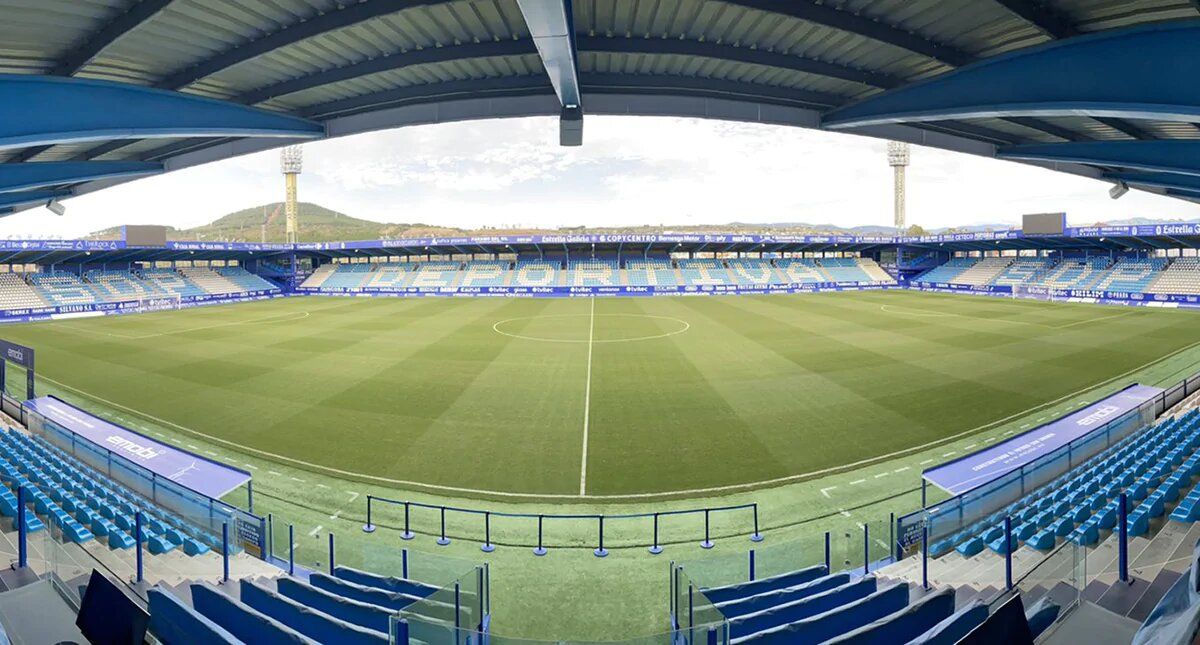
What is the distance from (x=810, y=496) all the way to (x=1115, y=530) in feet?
14.9

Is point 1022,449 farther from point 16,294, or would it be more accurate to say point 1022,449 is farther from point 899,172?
point 899,172

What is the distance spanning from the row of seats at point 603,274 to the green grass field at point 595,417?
3272 centimetres

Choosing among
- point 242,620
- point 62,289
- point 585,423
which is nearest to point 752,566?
point 242,620

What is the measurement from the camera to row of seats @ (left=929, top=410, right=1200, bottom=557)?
7070mm

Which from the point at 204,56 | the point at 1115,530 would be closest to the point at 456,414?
the point at 204,56

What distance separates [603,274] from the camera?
220ft

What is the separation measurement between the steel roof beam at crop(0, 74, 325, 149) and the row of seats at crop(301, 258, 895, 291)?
56.9 metres

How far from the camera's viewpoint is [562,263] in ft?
231

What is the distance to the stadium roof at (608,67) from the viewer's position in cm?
517

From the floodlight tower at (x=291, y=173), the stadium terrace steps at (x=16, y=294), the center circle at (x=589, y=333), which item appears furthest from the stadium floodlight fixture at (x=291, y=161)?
the center circle at (x=589, y=333)

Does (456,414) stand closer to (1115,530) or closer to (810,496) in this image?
(810,496)

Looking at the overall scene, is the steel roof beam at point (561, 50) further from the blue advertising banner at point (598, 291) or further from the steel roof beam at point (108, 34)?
the blue advertising banner at point (598, 291)

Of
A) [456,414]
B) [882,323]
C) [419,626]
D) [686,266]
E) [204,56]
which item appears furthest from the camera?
[686,266]

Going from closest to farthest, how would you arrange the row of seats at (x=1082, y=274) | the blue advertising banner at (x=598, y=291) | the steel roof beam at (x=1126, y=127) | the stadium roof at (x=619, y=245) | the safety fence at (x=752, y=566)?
the safety fence at (x=752, y=566), the steel roof beam at (x=1126, y=127), the row of seats at (x=1082, y=274), the stadium roof at (x=619, y=245), the blue advertising banner at (x=598, y=291)
